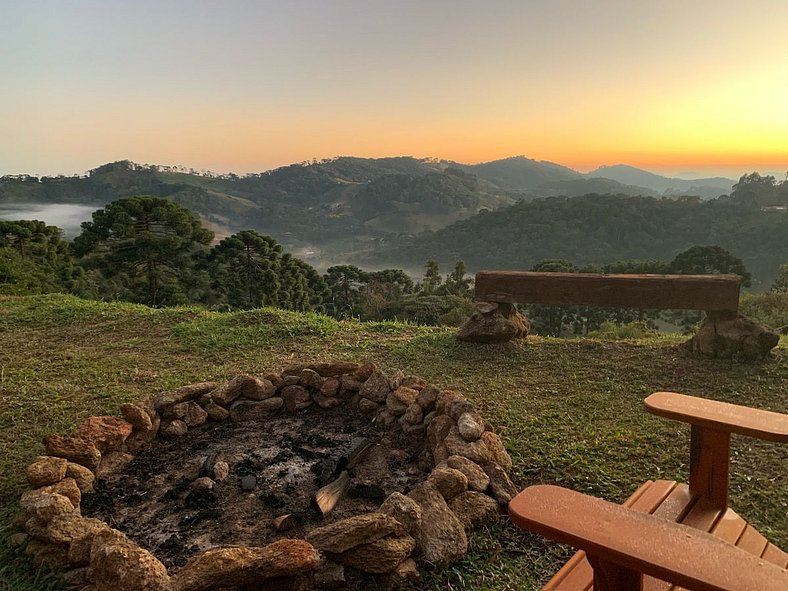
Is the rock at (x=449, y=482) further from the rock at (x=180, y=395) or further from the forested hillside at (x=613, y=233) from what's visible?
the forested hillside at (x=613, y=233)

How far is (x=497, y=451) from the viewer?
10.9ft

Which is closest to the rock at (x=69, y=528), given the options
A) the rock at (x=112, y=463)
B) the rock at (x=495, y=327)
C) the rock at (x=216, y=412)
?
the rock at (x=112, y=463)

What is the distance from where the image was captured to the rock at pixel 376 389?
4.12m

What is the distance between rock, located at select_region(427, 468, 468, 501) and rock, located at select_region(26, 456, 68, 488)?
2071mm

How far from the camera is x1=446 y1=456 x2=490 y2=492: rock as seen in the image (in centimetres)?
291

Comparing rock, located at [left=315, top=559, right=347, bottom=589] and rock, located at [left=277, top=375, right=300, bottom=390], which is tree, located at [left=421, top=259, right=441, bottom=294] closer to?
rock, located at [left=277, top=375, right=300, bottom=390]

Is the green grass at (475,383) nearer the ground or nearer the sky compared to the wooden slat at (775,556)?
nearer the ground

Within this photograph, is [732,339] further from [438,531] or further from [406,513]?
[406,513]

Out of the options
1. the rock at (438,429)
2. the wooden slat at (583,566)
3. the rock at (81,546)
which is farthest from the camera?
the rock at (438,429)

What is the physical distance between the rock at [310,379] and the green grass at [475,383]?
1333mm

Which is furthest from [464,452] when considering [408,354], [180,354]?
[180,354]

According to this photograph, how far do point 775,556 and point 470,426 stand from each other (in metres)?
1.77

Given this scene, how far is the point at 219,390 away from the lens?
414 cm

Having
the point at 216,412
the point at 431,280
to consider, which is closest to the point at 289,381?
the point at 216,412
